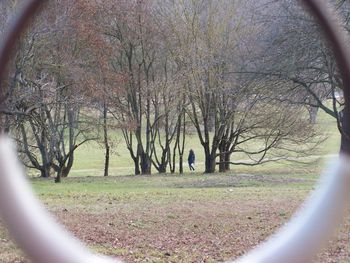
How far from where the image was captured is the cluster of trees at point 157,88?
67.4ft

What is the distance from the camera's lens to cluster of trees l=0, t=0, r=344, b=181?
67.4ft

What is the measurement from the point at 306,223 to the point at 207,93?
922 inches

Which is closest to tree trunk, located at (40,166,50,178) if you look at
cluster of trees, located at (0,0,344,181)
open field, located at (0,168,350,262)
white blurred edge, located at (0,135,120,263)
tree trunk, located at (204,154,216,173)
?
cluster of trees, located at (0,0,344,181)

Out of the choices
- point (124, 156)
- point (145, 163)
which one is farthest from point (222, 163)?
point (124, 156)

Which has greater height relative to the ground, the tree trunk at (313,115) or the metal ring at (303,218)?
the tree trunk at (313,115)

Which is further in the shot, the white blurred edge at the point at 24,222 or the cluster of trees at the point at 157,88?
the cluster of trees at the point at 157,88

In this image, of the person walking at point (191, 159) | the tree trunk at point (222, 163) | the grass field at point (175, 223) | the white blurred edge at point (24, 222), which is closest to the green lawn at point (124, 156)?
the person walking at point (191, 159)

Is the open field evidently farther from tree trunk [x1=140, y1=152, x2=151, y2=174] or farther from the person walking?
the person walking

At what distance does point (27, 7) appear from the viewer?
3.27 meters

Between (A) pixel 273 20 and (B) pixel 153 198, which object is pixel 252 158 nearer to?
(A) pixel 273 20

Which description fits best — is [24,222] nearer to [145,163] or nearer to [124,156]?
[145,163]

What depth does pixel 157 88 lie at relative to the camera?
27.2 m

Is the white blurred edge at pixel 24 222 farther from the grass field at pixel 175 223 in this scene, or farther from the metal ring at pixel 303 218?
the grass field at pixel 175 223

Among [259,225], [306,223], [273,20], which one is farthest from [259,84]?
[306,223]
